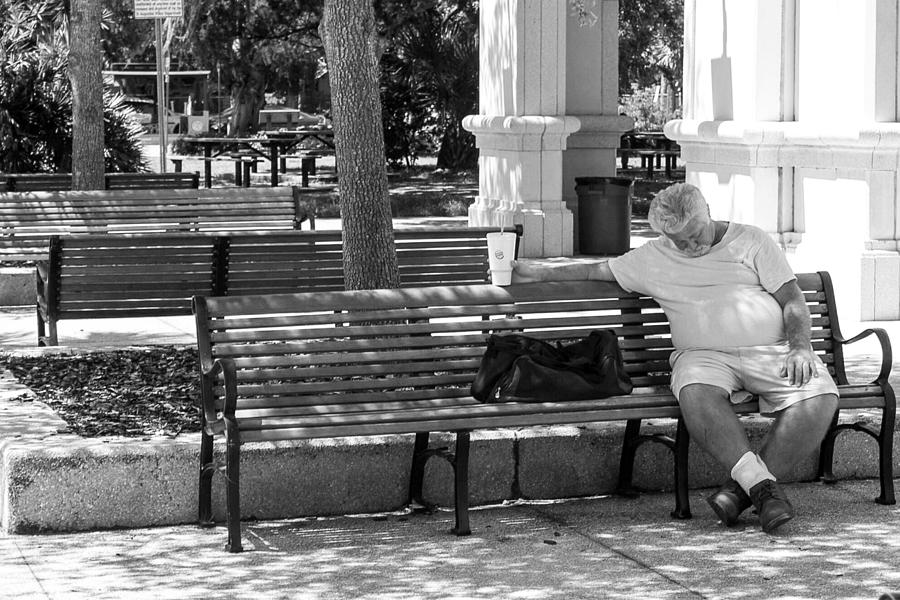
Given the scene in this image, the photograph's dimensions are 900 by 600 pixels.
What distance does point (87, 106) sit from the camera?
15664 millimetres

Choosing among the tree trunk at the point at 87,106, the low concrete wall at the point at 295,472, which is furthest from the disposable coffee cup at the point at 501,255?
the tree trunk at the point at 87,106

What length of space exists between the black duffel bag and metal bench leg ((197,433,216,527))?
42.8 inches

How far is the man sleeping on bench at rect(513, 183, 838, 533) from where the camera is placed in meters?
6.07

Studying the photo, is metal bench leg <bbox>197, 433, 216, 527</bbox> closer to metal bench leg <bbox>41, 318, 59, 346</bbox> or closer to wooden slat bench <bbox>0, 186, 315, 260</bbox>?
metal bench leg <bbox>41, 318, 59, 346</bbox>

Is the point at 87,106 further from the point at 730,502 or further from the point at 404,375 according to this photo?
the point at 730,502

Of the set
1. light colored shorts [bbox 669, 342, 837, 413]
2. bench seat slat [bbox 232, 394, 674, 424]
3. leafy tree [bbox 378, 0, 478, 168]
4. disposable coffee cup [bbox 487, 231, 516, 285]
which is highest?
leafy tree [bbox 378, 0, 478, 168]

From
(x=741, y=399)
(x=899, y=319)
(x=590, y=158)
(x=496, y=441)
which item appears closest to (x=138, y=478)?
(x=496, y=441)

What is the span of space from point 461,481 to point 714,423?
40.9 inches

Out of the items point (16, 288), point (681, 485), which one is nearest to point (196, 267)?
point (16, 288)

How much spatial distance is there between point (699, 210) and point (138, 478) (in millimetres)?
2532

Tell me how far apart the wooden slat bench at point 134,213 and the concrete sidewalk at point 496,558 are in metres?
6.97

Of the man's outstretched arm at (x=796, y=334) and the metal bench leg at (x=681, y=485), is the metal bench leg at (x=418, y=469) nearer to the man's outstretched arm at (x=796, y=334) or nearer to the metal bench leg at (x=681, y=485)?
the metal bench leg at (x=681, y=485)

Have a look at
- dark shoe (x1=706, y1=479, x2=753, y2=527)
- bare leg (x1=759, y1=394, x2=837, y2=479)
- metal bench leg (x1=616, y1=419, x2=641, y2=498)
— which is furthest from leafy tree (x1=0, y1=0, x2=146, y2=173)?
dark shoe (x1=706, y1=479, x2=753, y2=527)

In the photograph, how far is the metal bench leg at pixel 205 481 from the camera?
5936 mm
